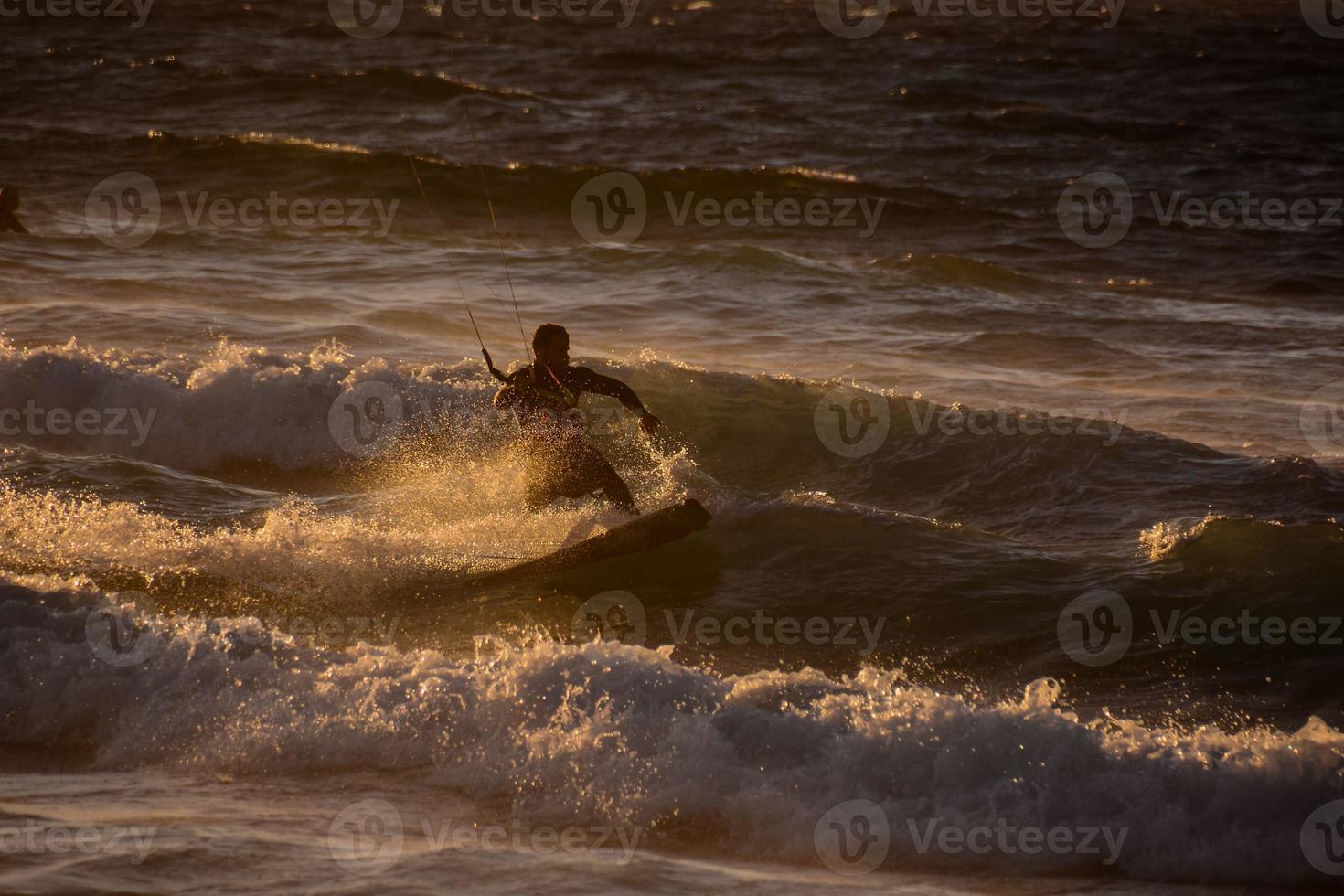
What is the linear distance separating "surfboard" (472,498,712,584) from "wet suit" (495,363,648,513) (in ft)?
1.52

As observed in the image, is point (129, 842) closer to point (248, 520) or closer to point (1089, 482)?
point (248, 520)

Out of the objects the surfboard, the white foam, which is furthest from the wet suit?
the white foam

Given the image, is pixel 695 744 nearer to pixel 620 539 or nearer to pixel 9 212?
pixel 620 539

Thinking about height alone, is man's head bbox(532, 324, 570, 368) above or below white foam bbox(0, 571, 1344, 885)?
above

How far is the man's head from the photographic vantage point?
902cm

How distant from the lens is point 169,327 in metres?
15.5

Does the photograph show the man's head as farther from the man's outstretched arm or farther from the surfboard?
the surfboard

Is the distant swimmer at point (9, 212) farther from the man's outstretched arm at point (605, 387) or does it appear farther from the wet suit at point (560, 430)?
the man's outstretched arm at point (605, 387)

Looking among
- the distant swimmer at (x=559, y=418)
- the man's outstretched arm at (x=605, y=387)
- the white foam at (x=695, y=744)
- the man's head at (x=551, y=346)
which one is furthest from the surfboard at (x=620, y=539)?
the white foam at (x=695, y=744)

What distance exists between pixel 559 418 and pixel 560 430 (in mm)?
82

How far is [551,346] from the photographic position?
907cm

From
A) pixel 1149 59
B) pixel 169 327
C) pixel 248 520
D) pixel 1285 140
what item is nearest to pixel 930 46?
pixel 1149 59

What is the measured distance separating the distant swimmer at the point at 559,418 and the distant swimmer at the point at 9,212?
45.8 feet

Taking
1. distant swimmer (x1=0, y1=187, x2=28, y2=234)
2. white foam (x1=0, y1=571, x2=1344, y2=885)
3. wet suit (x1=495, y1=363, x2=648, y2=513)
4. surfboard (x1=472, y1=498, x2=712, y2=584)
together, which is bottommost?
white foam (x1=0, y1=571, x2=1344, y2=885)
